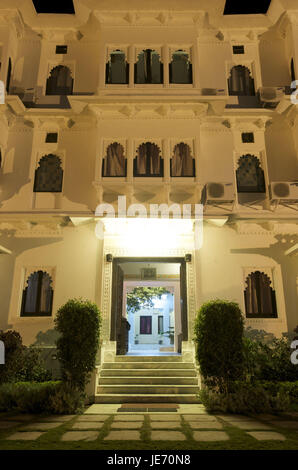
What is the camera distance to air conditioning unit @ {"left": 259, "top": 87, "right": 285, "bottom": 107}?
11.6m

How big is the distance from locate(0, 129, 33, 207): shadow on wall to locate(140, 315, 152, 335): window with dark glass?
51.8 feet

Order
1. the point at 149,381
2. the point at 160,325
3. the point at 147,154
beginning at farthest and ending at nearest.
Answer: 1. the point at 160,325
2. the point at 147,154
3. the point at 149,381

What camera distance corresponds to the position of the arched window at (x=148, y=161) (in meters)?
11.1

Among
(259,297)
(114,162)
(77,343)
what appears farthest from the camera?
(114,162)

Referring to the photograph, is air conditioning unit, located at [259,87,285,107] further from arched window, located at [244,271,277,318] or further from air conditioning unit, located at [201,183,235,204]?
arched window, located at [244,271,277,318]

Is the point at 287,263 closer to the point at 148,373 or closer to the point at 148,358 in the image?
the point at 148,358

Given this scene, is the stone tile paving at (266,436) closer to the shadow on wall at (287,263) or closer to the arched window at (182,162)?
the shadow on wall at (287,263)

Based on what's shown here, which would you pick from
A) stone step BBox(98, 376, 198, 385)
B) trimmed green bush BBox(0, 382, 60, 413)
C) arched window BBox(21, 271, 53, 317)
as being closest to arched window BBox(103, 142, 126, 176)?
arched window BBox(21, 271, 53, 317)

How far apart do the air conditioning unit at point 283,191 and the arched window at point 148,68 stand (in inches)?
216

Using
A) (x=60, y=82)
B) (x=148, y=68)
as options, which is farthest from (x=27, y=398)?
(x=148, y=68)

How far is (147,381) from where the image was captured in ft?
30.6

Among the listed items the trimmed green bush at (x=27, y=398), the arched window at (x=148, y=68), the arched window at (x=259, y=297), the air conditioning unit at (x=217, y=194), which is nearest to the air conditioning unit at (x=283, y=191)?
the air conditioning unit at (x=217, y=194)

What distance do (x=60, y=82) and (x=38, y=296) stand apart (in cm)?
788
